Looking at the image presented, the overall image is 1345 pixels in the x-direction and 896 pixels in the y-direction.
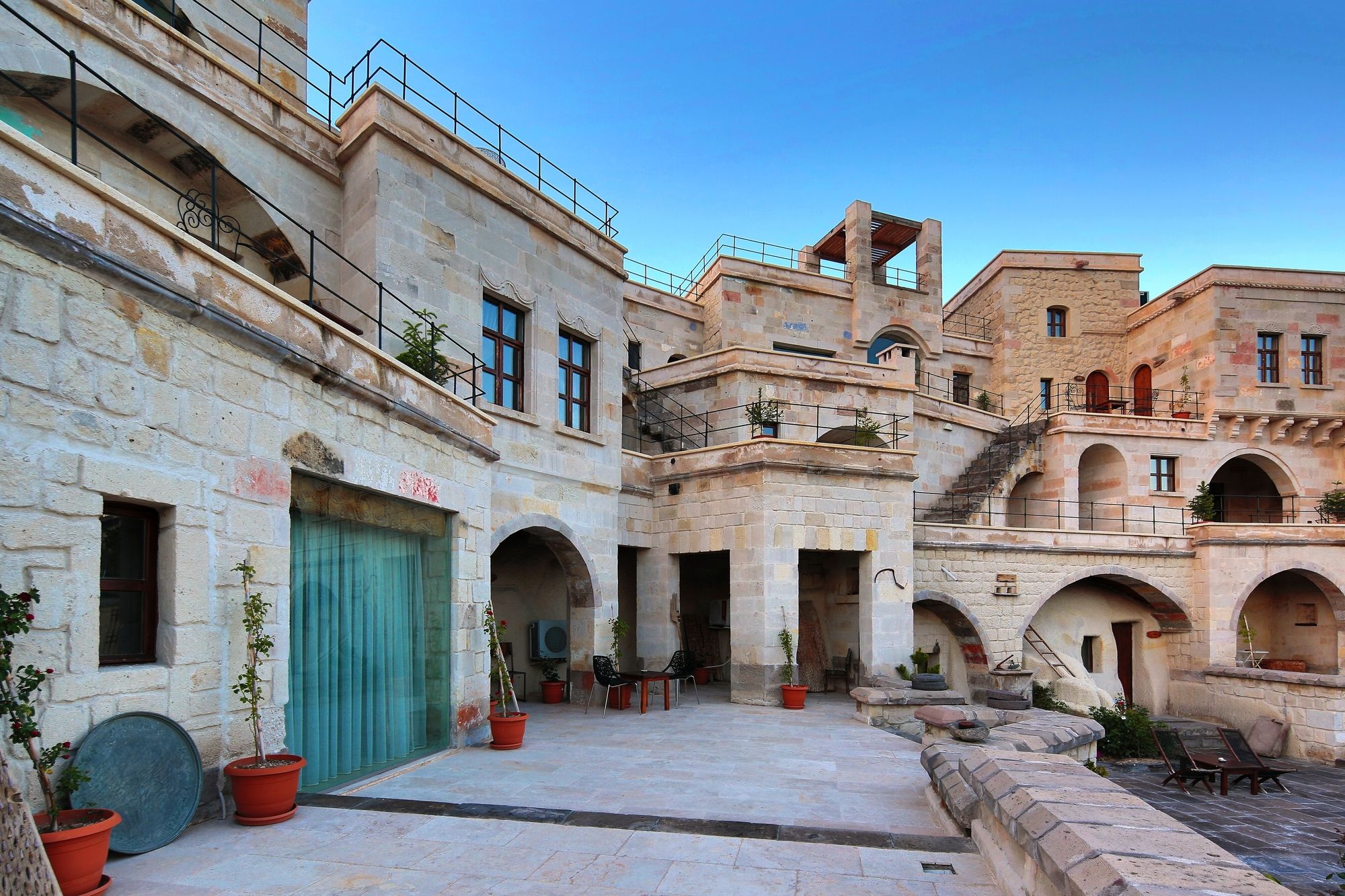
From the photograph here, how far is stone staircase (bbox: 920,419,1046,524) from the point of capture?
20062 millimetres

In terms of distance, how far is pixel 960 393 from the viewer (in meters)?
25.8

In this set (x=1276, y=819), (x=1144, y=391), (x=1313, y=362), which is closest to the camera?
(x=1276, y=819)

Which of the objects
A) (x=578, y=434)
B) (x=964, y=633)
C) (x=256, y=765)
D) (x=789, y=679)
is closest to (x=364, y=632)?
(x=256, y=765)

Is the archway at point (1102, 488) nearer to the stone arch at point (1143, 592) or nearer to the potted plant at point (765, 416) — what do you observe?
the stone arch at point (1143, 592)

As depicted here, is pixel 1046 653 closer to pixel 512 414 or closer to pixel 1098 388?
pixel 1098 388

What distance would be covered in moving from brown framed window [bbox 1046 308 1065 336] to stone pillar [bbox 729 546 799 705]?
57.2ft

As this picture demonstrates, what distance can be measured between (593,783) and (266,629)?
2844 millimetres

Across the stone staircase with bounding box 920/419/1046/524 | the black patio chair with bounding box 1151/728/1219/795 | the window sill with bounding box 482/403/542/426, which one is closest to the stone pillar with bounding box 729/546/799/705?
the window sill with bounding box 482/403/542/426

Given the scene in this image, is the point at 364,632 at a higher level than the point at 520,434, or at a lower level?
lower

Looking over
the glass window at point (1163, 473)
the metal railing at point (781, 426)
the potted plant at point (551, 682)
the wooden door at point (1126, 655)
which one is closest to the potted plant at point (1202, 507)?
the glass window at point (1163, 473)

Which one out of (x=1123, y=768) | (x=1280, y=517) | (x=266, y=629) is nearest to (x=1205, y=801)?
(x=1123, y=768)

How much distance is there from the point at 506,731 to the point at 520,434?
4443mm

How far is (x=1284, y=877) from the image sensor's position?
8188 millimetres

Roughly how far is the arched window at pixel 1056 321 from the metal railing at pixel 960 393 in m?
2.88
